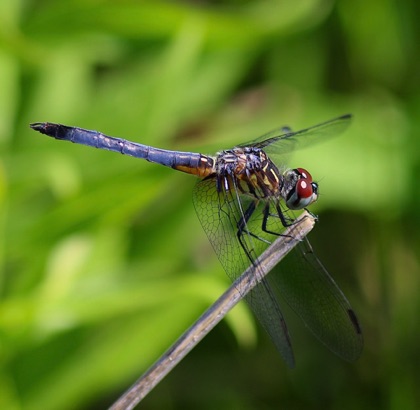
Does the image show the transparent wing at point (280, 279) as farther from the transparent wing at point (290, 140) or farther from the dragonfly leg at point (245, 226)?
the transparent wing at point (290, 140)

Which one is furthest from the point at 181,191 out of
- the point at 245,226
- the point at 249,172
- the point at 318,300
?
the point at 318,300

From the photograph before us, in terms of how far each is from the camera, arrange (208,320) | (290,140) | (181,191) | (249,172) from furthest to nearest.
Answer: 1. (181,191)
2. (290,140)
3. (249,172)
4. (208,320)

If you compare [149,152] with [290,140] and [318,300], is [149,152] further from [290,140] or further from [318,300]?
[318,300]

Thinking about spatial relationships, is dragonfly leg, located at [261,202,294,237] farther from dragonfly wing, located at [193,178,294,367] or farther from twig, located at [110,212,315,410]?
twig, located at [110,212,315,410]

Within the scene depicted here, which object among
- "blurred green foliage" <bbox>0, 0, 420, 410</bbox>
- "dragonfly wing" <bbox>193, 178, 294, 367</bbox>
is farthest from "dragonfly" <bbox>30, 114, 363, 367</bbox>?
"blurred green foliage" <bbox>0, 0, 420, 410</bbox>

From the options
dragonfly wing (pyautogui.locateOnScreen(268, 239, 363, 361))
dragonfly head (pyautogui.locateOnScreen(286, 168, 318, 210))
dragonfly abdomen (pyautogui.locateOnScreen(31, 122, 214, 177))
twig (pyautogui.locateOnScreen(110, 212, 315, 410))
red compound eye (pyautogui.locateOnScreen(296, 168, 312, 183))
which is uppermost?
dragonfly abdomen (pyautogui.locateOnScreen(31, 122, 214, 177))

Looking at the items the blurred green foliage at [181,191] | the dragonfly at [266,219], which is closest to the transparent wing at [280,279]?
the dragonfly at [266,219]
